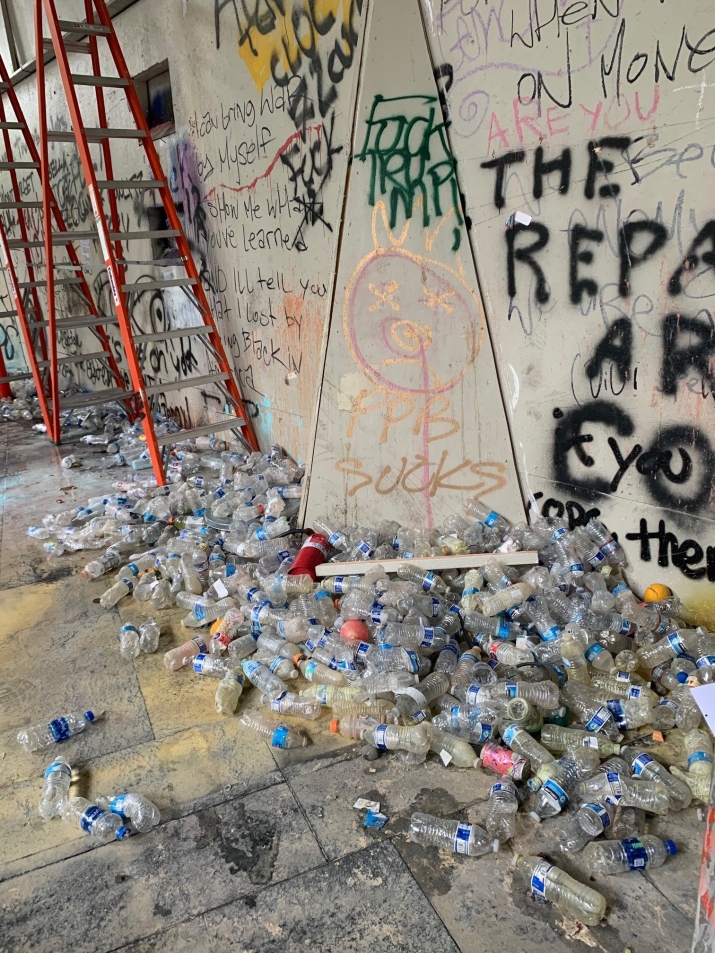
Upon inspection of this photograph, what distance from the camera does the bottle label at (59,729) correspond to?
260 cm

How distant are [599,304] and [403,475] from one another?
1306 millimetres

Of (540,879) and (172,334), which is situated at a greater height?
(172,334)

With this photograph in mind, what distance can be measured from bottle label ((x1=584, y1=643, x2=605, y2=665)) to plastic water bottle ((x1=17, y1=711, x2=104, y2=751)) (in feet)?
6.67

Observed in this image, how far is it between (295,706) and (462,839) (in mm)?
864

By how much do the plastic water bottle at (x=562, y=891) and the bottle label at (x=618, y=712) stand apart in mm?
693

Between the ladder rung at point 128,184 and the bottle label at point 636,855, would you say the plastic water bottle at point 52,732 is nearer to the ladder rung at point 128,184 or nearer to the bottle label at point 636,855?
the bottle label at point 636,855

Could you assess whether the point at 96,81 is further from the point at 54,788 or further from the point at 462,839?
the point at 462,839

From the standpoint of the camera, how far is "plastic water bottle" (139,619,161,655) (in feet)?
10.4

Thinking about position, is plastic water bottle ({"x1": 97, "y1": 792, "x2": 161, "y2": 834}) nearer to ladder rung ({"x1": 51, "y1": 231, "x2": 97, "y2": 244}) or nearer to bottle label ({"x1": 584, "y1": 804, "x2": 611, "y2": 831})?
bottle label ({"x1": 584, "y1": 804, "x2": 611, "y2": 831})

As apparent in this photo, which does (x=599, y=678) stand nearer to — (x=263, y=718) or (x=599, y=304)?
(x=263, y=718)

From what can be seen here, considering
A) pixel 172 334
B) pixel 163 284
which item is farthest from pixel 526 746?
pixel 163 284

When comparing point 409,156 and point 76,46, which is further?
point 76,46

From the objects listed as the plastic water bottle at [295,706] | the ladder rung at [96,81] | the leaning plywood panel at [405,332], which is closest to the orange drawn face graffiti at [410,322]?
the leaning plywood panel at [405,332]

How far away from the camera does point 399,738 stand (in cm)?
241
